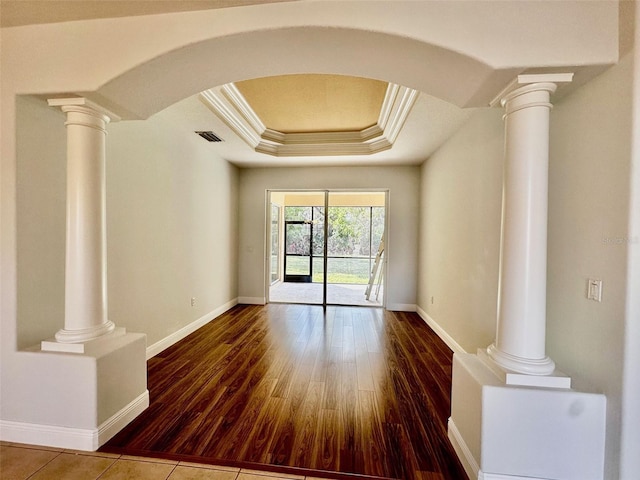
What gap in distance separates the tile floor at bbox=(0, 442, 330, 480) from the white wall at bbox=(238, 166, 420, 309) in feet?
12.0

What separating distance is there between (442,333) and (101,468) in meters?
3.53

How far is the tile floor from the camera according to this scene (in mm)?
1522

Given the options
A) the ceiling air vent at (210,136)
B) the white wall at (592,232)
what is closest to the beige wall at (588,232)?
the white wall at (592,232)

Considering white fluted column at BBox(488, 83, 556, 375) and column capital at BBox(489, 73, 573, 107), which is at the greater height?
column capital at BBox(489, 73, 573, 107)

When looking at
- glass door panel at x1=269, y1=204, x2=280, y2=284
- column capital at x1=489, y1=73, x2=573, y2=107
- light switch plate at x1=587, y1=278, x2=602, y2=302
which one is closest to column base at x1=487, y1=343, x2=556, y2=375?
light switch plate at x1=587, y1=278, x2=602, y2=302

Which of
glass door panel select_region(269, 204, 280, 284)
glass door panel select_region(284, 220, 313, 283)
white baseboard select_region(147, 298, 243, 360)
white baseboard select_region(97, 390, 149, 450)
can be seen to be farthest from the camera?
glass door panel select_region(284, 220, 313, 283)

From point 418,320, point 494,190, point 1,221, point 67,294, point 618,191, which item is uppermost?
point 494,190

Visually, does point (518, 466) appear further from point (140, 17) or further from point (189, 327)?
point (189, 327)

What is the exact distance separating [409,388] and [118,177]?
128 inches

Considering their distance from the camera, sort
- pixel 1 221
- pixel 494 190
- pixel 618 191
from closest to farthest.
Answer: pixel 618 191
pixel 1 221
pixel 494 190

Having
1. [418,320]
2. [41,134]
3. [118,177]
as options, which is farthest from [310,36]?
[418,320]

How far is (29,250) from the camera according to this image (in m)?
1.82

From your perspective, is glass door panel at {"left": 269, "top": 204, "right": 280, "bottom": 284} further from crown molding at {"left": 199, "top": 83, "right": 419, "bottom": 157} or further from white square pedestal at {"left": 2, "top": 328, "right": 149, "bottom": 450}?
white square pedestal at {"left": 2, "top": 328, "right": 149, "bottom": 450}

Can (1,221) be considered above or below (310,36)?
below
